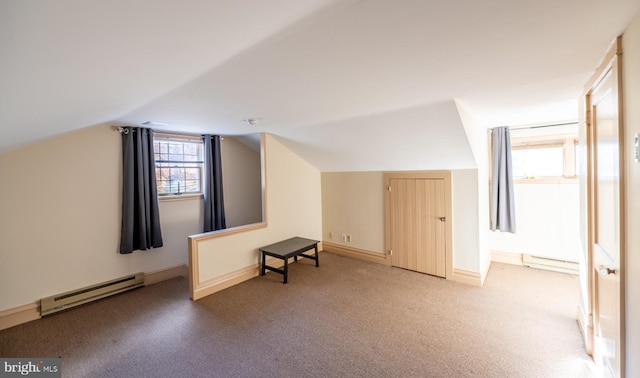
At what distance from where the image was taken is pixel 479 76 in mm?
1759

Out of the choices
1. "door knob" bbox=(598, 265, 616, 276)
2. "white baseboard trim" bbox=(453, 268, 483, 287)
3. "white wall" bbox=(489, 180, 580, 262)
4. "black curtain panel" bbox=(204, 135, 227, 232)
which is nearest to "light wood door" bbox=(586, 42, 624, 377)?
"door knob" bbox=(598, 265, 616, 276)

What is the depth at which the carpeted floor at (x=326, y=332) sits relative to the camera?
1.96 meters

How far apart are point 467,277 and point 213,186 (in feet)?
12.7

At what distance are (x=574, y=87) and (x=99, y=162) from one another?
4852 millimetres

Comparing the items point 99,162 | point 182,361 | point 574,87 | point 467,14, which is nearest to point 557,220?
point 574,87

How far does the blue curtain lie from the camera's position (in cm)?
359

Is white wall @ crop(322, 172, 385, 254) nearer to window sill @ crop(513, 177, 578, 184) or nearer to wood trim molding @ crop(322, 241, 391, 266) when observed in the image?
wood trim molding @ crop(322, 241, 391, 266)

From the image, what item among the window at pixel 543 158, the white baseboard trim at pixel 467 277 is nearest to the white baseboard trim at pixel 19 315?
the white baseboard trim at pixel 467 277

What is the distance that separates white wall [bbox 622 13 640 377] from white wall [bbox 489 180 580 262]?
2.87m

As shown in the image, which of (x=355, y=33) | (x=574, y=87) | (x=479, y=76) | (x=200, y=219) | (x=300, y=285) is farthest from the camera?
(x=200, y=219)

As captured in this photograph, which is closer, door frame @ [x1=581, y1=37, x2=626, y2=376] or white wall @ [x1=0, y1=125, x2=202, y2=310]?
door frame @ [x1=581, y1=37, x2=626, y2=376]

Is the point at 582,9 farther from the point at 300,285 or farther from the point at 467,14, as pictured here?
the point at 300,285

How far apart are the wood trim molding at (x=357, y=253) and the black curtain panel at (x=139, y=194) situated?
2.70 metres

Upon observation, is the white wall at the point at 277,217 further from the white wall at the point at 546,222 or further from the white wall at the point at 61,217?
the white wall at the point at 546,222
